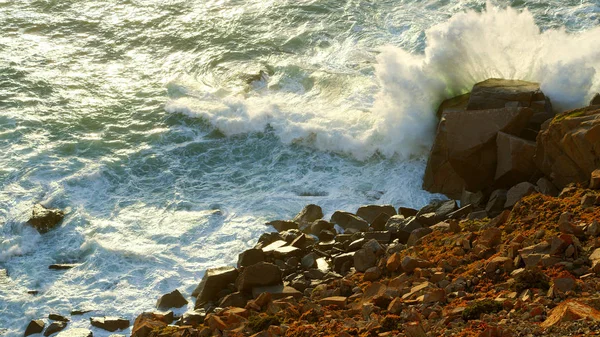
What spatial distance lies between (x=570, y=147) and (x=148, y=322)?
5545 millimetres

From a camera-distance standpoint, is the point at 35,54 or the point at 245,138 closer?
the point at 245,138

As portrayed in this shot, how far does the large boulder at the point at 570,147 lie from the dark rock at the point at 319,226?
9.64 ft

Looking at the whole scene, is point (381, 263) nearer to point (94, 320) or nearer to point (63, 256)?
point (94, 320)

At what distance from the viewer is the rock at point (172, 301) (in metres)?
10.4

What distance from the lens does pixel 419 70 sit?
1494 cm

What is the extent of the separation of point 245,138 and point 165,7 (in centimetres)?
829

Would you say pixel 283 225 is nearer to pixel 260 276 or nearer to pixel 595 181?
pixel 260 276

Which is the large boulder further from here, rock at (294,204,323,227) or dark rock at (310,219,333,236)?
rock at (294,204,323,227)

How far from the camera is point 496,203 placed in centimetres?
1094

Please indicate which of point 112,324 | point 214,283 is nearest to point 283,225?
point 214,283

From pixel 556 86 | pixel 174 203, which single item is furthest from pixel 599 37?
Answer: pixel 174 203

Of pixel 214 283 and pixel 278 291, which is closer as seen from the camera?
pixel 278 291

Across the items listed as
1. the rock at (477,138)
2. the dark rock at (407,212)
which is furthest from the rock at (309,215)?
the rock at (477,138)

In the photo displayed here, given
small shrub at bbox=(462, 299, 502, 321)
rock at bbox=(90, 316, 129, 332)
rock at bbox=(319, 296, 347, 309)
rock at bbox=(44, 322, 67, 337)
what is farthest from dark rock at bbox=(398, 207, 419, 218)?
rock at bbox=(44, 322, 67, 337)
